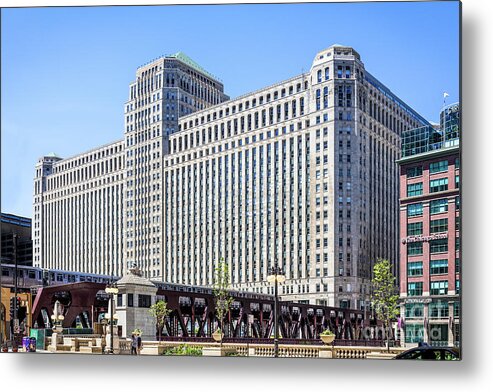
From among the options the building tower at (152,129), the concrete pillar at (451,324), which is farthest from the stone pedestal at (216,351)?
the building tower at (152,129)

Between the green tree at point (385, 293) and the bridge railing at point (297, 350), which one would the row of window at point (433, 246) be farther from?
the bridge railing at point (297, 350)

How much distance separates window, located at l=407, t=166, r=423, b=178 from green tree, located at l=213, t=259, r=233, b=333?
30.2ft

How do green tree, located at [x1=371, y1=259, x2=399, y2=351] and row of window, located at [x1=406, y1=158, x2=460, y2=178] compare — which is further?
green tree, located at [x1=371, y1=259, x2=399, y2=351]

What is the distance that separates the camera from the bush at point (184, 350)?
58.7ft

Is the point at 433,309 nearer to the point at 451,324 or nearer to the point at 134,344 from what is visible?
the point at 451,324

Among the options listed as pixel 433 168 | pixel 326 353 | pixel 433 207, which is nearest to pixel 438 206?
pixel 433 207

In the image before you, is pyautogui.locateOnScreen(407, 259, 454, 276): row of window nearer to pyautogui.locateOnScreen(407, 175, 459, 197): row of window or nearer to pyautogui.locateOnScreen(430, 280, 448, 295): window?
pyautogui.locateOnScreen(430, 280, 448, 295): window

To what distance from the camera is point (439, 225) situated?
58.4ft

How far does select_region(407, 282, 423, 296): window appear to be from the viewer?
1938 cm

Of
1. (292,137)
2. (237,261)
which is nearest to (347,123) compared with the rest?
(292,137)

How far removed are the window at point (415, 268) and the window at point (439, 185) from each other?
1907 millimetres

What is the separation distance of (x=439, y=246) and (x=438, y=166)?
1.77 m

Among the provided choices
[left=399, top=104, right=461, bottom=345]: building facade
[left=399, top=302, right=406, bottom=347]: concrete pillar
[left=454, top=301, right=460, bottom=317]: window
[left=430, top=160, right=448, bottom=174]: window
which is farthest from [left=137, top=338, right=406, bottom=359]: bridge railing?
[left=430, top=160, right=448, bottom=174]: window

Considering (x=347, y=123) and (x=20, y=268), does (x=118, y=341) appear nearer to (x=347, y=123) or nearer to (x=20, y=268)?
(x=20, y=268)
